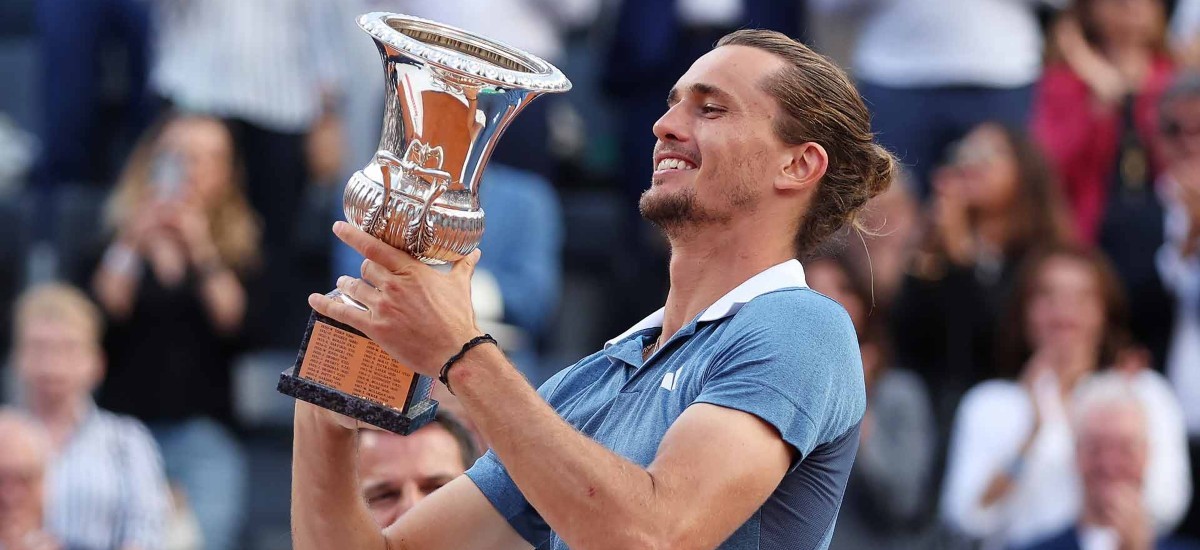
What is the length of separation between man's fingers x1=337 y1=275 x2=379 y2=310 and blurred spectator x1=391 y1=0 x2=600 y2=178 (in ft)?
12.3

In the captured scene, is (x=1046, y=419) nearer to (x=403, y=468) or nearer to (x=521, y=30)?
(x=521, y=30)

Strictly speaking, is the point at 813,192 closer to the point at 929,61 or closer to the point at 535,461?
the point at 535,461

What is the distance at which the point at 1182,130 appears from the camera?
5.93 m

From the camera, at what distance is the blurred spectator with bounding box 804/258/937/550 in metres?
5.78

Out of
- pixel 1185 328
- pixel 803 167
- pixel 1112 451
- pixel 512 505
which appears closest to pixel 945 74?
pixel 1185 328

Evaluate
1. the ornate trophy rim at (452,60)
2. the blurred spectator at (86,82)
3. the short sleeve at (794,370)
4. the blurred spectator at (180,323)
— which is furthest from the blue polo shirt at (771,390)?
the blurred spectator at (86,82)

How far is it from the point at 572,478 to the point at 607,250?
474cm

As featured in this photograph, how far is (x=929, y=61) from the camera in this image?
6.37m

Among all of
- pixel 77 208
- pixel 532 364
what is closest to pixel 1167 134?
pixel 532 364

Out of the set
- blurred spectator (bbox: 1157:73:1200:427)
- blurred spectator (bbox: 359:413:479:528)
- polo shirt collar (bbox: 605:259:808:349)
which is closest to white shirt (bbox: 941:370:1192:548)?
blurred spectator (bbox: 1157:73:1200:427)

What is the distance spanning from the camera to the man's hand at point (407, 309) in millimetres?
2338

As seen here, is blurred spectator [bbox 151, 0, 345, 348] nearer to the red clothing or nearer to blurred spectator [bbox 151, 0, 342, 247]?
blurred spectator [bbox 151, 0, 342, 247]

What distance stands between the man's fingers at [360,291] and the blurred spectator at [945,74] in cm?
412

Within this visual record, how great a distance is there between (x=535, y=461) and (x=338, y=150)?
4733 mm
